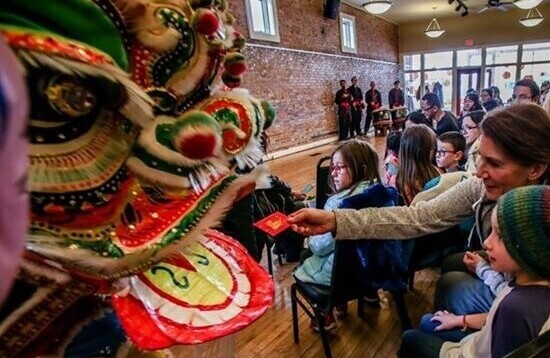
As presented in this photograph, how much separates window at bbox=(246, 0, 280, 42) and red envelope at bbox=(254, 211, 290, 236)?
6.84 m

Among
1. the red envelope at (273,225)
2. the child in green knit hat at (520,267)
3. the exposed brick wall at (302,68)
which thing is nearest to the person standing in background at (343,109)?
the exposed brick wall at (302,68)

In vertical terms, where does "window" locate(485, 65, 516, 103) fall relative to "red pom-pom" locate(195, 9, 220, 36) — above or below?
below

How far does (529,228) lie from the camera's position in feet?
2.90

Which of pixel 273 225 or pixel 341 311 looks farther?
pixel 341 311

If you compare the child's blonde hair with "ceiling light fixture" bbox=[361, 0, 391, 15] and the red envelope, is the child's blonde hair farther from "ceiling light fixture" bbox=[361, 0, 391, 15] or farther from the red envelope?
"ceiling light fixture" bbox=[361, 0, 391, 15]

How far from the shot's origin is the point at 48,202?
1.20 ft

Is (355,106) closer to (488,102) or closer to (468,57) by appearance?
(488,102)

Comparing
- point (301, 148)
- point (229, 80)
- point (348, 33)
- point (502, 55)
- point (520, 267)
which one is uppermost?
point (348, 33)

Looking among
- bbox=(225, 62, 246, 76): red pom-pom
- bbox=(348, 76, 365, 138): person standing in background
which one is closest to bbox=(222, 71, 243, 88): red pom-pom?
bbox=(225, 62, 246, 76): red pom-pom

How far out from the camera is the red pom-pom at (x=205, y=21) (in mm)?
414

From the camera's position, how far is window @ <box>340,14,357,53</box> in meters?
10.6

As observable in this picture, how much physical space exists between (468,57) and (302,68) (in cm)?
746

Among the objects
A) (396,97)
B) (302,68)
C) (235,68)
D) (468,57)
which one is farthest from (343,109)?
(235,68)

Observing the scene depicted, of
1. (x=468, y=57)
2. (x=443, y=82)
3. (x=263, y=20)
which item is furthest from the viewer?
(x=443, y=82)
